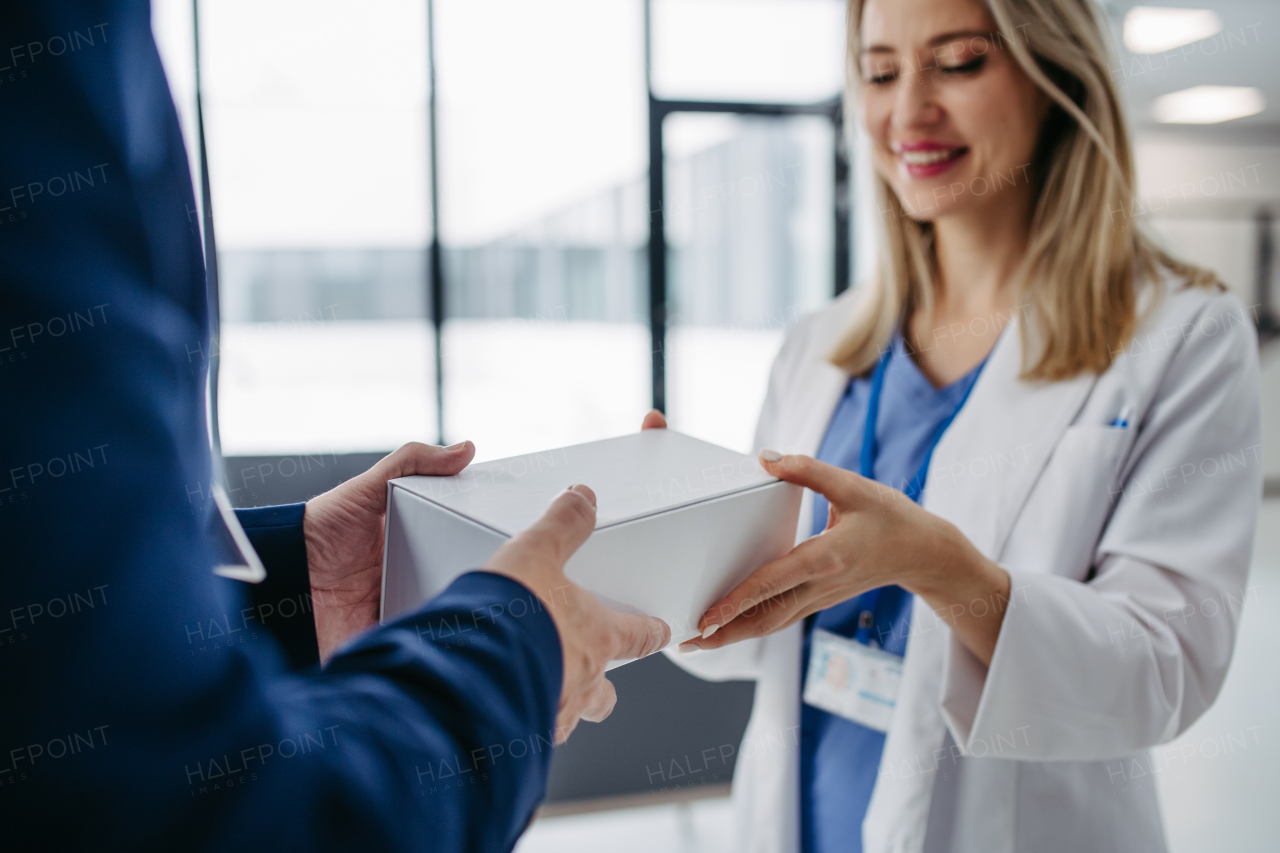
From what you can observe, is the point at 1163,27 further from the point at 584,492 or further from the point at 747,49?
the point at 584,492

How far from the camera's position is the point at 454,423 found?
113 inches

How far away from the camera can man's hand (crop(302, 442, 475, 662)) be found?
63 cm

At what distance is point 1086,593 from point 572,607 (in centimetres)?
59

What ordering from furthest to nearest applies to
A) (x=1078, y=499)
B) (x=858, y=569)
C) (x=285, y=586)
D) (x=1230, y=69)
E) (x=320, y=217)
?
(x=1230, y=69) → (x=320, y=217) → (x=1078, y=499) → (x=858, y=569) → (x=285, y=586)

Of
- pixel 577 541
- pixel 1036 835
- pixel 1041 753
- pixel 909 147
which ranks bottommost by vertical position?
pixel 1036 835

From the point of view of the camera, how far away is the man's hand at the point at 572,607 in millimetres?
412

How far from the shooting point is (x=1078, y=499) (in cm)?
84

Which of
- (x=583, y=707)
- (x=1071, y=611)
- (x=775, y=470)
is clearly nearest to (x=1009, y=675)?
(x=1071, y=611)

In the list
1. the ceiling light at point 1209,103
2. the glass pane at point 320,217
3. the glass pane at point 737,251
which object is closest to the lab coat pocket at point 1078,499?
the glass pane at point 737,251

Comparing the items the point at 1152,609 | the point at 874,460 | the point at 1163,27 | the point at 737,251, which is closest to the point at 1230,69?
the point at 1163,27

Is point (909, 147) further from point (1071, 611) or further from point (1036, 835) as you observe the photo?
point (1036, 835)

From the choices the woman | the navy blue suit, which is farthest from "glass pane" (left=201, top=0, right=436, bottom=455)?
the navy blue suit

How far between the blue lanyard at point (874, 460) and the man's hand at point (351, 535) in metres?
0.54

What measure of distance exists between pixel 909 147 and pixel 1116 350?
1.14 ft
